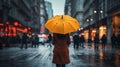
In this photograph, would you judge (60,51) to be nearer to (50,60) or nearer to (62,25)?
(62,25)

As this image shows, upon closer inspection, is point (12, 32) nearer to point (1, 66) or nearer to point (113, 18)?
point (113, 18)

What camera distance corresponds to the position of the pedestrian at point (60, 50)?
9797 millimetres

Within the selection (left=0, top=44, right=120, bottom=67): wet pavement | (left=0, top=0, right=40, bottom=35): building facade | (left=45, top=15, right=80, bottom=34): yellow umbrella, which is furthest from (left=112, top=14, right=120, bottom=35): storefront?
(left=45, top=15, right=80, bottom=34): yellow umbrella

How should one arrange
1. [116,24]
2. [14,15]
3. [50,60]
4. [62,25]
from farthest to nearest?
[14,15], [116,24], [50,60], [62,25]

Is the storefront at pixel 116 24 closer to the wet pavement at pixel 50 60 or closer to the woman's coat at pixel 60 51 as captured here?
the wet pavement at pixel 50 60

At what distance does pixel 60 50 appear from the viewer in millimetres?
9898

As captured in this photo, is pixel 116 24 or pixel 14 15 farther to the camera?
pixel 14 15

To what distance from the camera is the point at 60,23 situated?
9.91 meters

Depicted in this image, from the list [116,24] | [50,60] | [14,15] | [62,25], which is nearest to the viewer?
[62,25]

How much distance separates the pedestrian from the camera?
980cm

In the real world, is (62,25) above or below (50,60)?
above

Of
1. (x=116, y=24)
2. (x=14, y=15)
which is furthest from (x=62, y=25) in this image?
(x=14, y=15)

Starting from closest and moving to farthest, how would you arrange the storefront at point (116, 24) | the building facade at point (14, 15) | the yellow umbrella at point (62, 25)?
1. the yellow umbrella at point (62, 25)
2. the building facade at point (14, 15)
3. the storefront at point (116, 24)

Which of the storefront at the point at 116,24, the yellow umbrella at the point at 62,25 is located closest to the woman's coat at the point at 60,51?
the yellow umbrella at the point at 62,25
